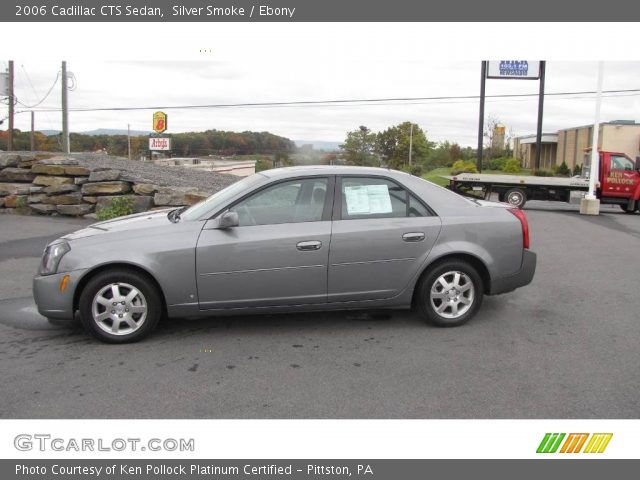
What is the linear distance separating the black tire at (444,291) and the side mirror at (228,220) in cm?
184

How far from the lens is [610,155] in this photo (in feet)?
66.2

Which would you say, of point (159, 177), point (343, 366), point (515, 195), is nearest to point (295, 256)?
point (343, 366)

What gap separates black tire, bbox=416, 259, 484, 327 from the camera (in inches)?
213

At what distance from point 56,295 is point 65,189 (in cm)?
893

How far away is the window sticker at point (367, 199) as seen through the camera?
17.7 ft

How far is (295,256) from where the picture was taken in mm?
5109

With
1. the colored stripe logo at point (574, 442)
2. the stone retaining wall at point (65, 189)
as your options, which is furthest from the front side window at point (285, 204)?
the stone retaining wall at point (65, 189)

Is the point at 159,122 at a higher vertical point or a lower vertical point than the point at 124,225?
higher

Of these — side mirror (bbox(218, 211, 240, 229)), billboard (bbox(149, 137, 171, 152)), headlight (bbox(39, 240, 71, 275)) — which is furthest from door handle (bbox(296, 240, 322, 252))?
billboard (bbox(149, 137, 171, 152))

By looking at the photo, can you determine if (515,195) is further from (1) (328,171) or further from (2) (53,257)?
(2) (53,257)

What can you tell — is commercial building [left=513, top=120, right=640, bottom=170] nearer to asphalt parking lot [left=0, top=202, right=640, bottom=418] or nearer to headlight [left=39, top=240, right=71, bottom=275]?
asphalt parking lot [left=0, top=202, right=640, bottom=418]

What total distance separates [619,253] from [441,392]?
289 inches

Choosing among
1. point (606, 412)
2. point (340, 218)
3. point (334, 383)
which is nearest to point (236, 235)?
point (340, 218)

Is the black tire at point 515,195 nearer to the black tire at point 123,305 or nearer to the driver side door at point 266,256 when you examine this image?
the driver side door at point 266,256
